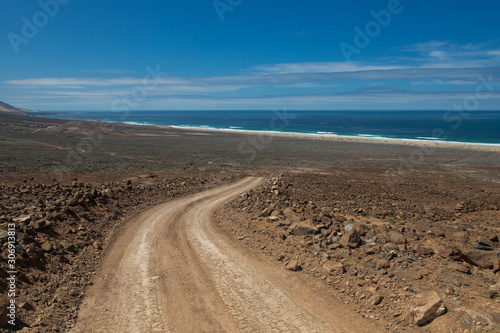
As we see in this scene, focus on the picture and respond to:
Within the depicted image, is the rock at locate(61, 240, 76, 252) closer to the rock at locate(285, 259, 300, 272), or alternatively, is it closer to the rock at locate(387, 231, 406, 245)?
the rock at locate(285, 259, 300, 272)

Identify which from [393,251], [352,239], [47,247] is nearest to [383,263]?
[393,251]

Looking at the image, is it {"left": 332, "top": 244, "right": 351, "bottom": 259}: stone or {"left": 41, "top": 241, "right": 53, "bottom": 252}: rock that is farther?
{"left": 41, "top": 241, "right": 53, "bottom": 252}: rock

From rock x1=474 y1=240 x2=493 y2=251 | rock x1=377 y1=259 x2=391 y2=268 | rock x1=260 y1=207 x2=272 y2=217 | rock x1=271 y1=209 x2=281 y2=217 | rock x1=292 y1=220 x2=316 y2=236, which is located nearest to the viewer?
rock x1=377 y1=259 x2=391 y2=268

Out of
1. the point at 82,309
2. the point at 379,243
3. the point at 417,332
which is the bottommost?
the point at 82,309

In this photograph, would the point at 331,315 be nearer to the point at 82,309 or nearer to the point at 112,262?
the point at 82,309

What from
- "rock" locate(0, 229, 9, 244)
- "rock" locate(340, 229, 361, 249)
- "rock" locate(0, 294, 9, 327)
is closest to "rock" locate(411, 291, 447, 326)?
"rock" locate(340, 229, 361, 249)

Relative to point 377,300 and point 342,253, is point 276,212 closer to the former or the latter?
point 342,253

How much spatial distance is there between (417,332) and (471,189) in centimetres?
2256

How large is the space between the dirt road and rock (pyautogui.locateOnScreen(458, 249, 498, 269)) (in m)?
3.49

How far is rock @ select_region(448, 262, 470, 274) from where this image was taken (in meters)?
8.13

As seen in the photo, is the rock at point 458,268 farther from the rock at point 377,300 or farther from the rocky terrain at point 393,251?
the rock at point 377,300

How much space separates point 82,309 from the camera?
25.8ft

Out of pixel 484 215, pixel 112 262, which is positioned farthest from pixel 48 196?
pixel 484 215

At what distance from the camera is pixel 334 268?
940 centimetres
